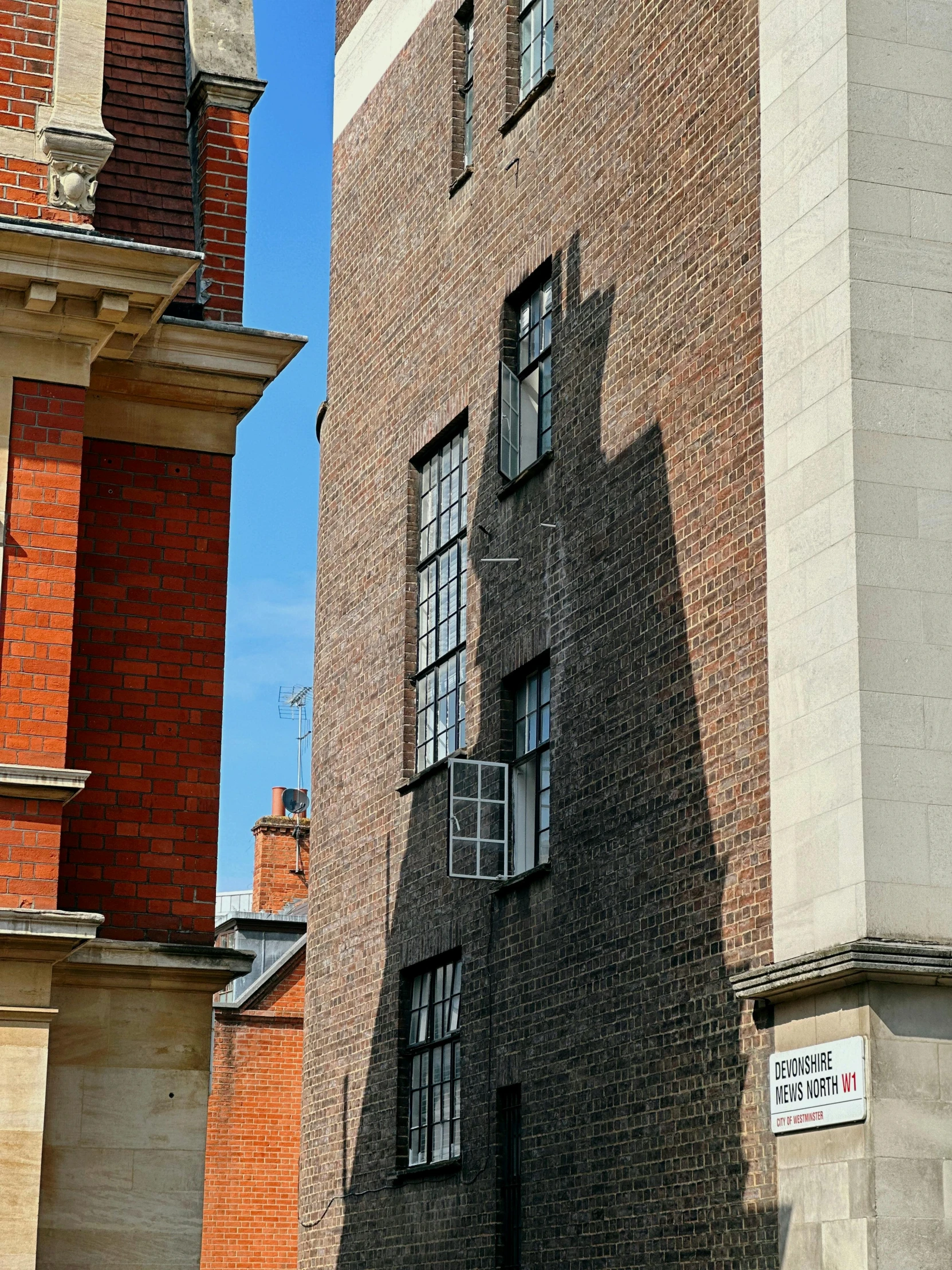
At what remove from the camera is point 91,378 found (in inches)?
546

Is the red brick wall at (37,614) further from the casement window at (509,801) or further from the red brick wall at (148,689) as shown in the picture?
the casement window at (509,801)

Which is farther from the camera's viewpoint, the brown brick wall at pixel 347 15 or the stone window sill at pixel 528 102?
the brown brick wall at pixel 347 15

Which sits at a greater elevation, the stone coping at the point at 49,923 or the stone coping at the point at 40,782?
the stone coping at the point at 40,782

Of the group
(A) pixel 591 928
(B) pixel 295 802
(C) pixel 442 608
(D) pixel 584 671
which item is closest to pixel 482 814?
(D) pixel 584 671

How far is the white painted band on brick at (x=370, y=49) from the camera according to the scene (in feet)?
87.2

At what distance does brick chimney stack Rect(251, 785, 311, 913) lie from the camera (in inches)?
1550

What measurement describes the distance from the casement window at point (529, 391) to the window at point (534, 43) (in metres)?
2.56

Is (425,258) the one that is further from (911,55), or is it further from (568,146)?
(911,55)

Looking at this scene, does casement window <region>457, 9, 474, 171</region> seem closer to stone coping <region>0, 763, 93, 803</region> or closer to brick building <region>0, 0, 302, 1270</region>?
brick building <region>0, 0, 302, 1270</region>

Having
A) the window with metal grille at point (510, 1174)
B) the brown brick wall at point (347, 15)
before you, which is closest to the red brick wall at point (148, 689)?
the window with metal grille at point (510, 1174)

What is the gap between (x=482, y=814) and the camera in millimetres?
20781

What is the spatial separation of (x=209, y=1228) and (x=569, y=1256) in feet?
48.7

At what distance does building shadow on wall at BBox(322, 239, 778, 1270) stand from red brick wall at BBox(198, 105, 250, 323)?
191 inches

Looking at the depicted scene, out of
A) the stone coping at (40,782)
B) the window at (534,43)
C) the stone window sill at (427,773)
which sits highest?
the window at (534,43)
